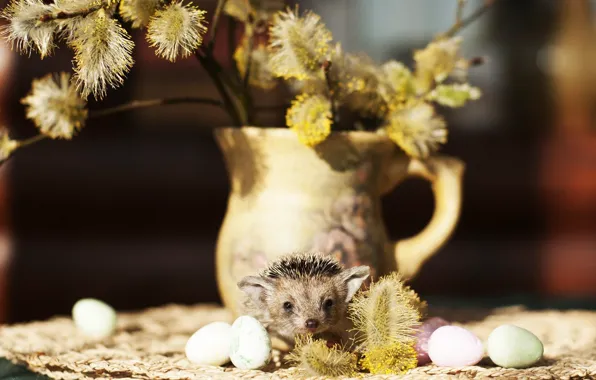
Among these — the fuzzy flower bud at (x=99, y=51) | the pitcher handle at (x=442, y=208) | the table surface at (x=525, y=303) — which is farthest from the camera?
the table surface at (x=525, y=303)

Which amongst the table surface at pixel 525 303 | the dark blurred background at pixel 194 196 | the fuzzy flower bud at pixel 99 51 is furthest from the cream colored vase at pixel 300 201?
the dark blurred background at pixel 194 196

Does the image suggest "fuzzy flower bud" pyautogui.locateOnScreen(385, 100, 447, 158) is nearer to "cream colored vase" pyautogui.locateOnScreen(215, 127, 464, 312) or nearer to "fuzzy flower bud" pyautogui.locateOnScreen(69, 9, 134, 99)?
"cream colored vase" pyautogui.locateOnScreen(215, 127, 464, 312)

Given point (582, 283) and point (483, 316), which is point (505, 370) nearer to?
point (483, 316)

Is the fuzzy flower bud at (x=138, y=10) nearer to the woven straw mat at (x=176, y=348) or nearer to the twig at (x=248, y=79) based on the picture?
the twig at (x=248, y=79)

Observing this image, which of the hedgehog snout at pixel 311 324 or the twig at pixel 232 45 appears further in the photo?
the twig at pixel 232 45

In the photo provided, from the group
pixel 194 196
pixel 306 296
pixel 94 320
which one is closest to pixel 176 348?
pixel 94 320
